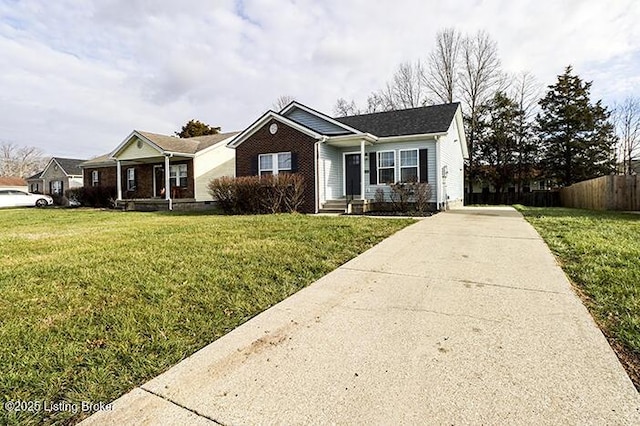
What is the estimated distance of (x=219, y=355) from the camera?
2582mm

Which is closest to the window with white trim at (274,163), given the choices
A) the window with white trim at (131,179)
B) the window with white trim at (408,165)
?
the window with white trim at (408,165)

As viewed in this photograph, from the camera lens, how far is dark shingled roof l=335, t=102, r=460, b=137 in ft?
48.5

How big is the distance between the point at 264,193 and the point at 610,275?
10852 millimetres

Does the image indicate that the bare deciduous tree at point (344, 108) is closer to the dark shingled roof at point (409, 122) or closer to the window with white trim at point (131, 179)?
the dark shingled roof at point (409, 122)

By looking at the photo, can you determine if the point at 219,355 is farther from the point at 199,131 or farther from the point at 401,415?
the point at 199,131

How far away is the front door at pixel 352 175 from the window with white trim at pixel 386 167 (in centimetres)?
100

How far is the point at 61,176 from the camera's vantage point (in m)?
31.4

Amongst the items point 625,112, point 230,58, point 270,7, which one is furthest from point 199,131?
point 625,112

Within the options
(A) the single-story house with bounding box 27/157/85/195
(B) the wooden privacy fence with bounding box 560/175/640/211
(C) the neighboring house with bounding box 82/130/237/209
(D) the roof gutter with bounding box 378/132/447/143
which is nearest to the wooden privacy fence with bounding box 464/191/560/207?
(B) the wooden privacy fence with bounding box 560/175/640/211

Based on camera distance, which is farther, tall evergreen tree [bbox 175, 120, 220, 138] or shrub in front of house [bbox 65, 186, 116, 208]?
tall evergreen tree [bbox 175, 120, 220, 138]

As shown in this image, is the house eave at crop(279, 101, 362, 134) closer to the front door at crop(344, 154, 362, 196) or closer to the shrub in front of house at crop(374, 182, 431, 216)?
the front door at crop(344, 154, 362, 196)

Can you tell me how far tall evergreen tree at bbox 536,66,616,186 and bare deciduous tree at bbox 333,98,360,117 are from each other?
1806cm

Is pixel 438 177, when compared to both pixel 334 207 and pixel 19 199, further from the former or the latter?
pixel 19 199

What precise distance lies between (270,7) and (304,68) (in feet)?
38.6
